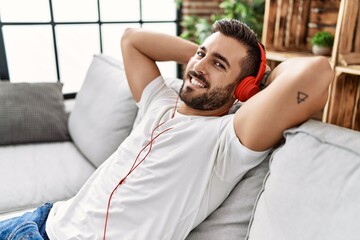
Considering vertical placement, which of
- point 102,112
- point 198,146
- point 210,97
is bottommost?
point 102,112

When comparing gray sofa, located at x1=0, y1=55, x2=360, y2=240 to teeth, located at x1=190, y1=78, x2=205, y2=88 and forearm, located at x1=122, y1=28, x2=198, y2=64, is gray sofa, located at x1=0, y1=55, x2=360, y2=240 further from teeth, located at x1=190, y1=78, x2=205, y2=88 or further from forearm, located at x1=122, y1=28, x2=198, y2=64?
teeth, located at x1=190, y1=78, x2=205, y2=88

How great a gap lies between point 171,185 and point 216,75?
1.30ft

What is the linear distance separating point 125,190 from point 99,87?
1085mm

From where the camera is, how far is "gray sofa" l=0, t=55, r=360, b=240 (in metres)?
0.77

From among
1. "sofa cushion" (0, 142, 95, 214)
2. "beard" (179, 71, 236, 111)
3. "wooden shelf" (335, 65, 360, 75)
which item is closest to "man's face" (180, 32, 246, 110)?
"beard" (179, 71, 236, 111)

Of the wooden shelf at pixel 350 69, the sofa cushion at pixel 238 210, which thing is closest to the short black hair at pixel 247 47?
the sofa cushion at pixel 238 210

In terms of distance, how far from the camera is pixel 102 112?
1.96 meters

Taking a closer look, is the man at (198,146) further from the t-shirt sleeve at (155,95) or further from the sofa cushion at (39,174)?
the sofa cushion at (39,174)

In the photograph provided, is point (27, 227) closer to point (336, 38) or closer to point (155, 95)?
point (155, 95)

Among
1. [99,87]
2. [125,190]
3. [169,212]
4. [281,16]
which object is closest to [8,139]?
[99,87]

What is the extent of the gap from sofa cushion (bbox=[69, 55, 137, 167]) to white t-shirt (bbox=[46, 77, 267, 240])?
0.64 meters

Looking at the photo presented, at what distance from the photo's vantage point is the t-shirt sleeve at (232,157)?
96 centimetres

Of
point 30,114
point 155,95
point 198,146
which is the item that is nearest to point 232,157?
point 198,146

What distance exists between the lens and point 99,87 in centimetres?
209
